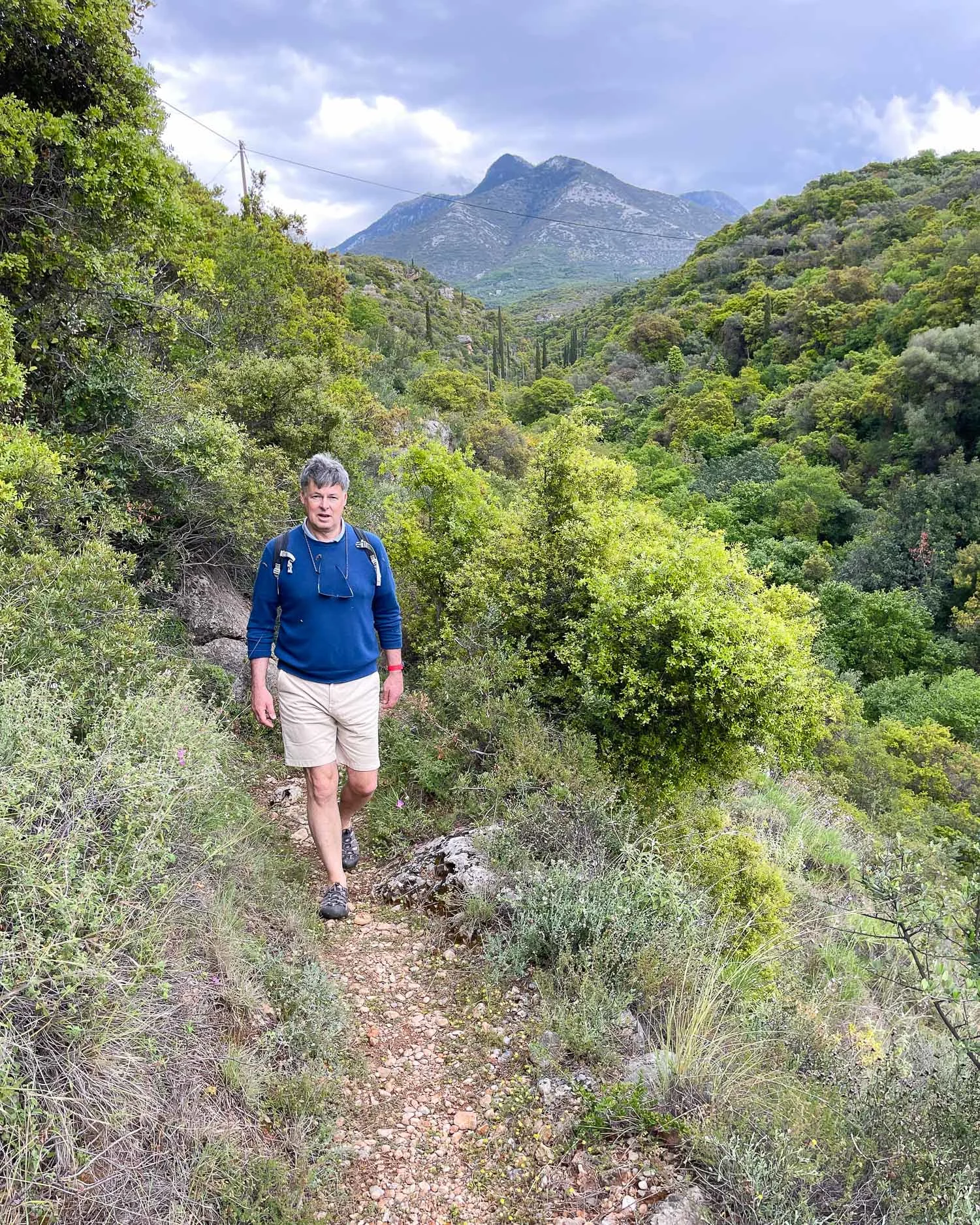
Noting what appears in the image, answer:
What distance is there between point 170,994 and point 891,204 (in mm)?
67248

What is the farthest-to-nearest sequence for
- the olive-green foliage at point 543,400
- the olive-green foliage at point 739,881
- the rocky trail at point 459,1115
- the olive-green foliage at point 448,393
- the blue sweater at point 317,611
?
the olive-green foliage at point 543,400
the olive-green foliage at point 448,393
the olive-green foliage at point 739,881
the blue sweater at point 317,611
the rocky trail at point 459,1115

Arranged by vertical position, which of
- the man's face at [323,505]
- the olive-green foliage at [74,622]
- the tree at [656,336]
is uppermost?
the tree at [656,336]

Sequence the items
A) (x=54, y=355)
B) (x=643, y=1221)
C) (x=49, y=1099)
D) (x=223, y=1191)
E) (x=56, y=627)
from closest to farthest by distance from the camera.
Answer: (x=49, y=1099) < (x=223, y=1191) < (x=643, y=1221) < (x=56, y=627) < (x=54, y=355)

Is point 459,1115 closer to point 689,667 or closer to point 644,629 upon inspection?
point 689,667

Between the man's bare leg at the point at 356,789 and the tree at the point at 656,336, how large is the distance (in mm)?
55856

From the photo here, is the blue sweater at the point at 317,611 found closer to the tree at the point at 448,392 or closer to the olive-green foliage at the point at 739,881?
the olive-green foliage at the point at 739,881

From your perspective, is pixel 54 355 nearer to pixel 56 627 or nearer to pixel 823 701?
pixel 56 627

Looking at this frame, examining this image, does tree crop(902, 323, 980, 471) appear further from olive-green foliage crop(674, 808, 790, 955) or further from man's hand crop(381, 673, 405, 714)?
man's hand crop(381, 673, 405, 714)

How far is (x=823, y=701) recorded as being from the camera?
4.72 meters

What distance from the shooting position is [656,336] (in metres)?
53.7

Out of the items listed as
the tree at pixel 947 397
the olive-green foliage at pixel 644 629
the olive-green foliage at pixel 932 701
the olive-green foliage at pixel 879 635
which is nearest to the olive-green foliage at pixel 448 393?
the olive-green foliage at pixel 879 635

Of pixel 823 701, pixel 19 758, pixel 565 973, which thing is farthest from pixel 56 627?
pixel 823 701

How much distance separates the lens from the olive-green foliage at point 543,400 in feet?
143

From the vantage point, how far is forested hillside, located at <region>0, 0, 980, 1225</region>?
1944mm
